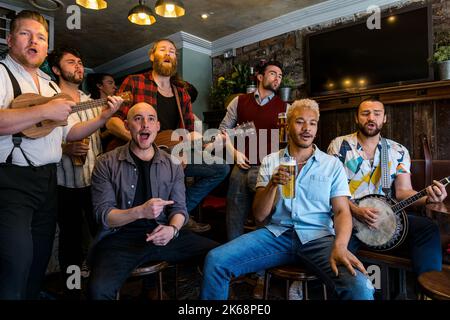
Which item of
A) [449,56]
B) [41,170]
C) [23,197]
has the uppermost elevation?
[449,56]

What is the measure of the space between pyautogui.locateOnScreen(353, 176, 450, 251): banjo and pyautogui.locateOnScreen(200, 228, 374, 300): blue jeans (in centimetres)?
51

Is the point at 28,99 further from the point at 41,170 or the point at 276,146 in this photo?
the point at 276,146

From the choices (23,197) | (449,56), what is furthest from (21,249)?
(449,56)

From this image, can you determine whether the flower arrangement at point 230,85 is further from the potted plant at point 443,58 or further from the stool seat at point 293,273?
the stool seat at point 293,273

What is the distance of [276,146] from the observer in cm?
253

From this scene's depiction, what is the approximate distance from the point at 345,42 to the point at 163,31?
2770mm

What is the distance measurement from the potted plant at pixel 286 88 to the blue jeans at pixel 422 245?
251 cm

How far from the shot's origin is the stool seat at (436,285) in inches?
53.4

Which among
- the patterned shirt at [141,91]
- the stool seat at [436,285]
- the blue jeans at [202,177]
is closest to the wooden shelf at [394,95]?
the blue jeans at [202,177]

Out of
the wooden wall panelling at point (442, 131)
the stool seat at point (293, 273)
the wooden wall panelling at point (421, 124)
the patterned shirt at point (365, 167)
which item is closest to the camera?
the stool seat at point (293, 273)

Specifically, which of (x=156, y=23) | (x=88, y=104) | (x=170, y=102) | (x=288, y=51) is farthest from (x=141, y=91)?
(x=288, y=51)

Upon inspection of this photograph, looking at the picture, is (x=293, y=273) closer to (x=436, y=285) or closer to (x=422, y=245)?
(x=436, y=285)

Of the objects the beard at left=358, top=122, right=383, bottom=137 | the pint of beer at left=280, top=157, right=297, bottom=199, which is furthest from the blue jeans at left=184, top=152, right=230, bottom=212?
the beard at left=358, top=122, right=383, bottom=137
